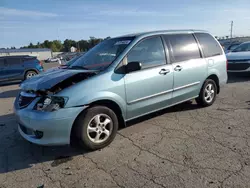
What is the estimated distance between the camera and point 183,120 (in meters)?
4.54

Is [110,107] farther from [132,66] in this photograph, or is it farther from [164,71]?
[164,71]

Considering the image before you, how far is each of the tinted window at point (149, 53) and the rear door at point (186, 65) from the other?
0.26 metres

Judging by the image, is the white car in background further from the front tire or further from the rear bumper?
the front tire

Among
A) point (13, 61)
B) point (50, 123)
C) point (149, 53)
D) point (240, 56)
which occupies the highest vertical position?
point (13, 61)

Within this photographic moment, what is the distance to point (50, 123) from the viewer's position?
299 cm

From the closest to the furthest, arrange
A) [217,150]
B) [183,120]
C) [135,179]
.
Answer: [135,179] → [217,150] → [183,120]

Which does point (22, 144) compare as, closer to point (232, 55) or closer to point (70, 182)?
point (70, 182)

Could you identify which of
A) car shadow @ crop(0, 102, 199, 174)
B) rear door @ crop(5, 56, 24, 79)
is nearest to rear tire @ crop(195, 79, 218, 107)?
car shadow @ crop(0, 102, 199, 174)

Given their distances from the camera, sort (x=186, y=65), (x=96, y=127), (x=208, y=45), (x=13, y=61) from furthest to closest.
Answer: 1. (x=13, y=61)
2. (x=208, y=45)
3. (x=186, y=65)
4. (x=96, y=127)

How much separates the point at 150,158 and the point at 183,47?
8.49ft

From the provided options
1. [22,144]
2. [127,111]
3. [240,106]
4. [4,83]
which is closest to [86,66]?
[127,111]

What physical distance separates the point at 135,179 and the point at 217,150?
1.41 m

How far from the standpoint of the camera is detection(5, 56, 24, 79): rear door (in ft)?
39.3

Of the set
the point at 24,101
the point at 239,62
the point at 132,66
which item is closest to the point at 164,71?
the point at 132,66
